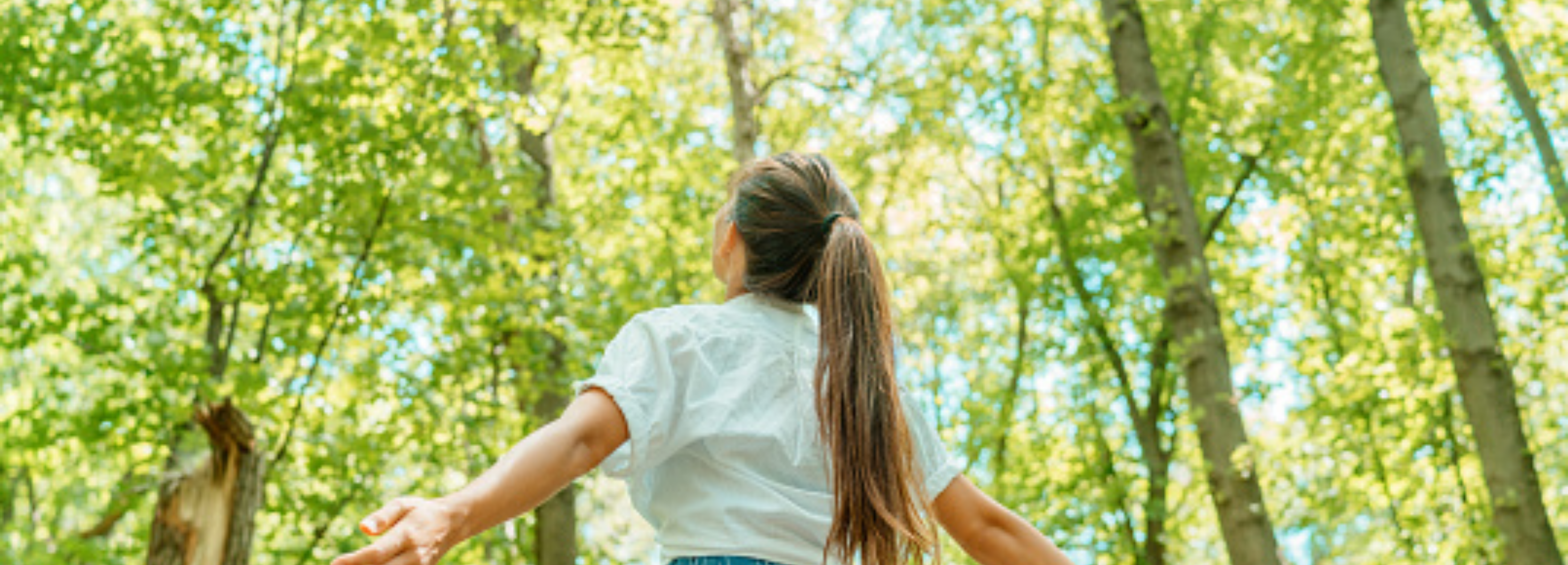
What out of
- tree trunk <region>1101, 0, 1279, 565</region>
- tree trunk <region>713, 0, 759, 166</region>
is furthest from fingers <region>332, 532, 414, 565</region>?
tree trunk <region>713, 0, 759, 166</region>

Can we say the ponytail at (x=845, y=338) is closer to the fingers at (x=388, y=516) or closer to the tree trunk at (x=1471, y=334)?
the fingers at (x=388, y=516)

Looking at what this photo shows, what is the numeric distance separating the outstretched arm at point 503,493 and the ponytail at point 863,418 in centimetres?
40

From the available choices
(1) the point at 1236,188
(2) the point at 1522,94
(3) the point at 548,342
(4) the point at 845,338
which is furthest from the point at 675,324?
(1) the point at 1236,188

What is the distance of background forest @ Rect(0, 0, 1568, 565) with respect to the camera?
8.19 metres

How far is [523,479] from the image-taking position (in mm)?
1998

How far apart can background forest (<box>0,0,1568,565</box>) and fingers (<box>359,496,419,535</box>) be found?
215 inches

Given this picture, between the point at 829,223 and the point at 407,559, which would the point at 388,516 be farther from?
the point at 829,223

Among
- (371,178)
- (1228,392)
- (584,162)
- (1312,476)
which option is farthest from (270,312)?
(1312,476)

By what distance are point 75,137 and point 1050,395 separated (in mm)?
11259

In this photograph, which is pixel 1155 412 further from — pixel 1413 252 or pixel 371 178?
pixel 371 178

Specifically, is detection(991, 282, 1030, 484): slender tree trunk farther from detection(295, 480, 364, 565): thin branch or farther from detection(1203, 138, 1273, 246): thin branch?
detection(295, 480, 364, 565): thin branch

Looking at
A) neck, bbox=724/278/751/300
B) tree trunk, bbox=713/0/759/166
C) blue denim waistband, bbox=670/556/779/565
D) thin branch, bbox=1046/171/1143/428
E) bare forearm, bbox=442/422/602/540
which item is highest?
tree trunk, bbox=713/0/759/166

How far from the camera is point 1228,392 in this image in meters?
7.86

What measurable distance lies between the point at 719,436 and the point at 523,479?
1.34 feet
